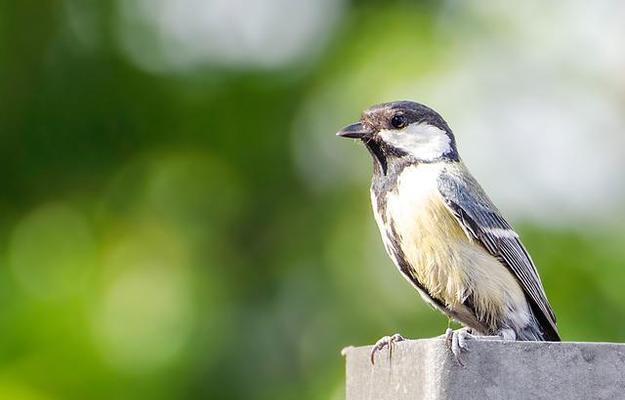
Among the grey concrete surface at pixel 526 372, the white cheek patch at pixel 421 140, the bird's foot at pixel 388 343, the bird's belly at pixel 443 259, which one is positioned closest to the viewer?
the grey concrete surface at pixel 526 372

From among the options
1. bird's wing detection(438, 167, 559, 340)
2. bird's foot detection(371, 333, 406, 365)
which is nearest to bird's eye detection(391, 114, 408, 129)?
bird's wing detection(438, 167, 559, 340)

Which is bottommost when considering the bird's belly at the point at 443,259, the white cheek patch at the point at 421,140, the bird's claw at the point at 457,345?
the bird's claw at the point at 457,345

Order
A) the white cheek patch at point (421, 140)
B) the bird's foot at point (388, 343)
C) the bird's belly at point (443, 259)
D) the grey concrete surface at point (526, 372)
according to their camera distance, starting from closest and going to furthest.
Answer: the grey concrete surface at point (526, 372) < the bird's foot at point (388, 343) < the bird's belly at point (443, 259) < the white cheek patch at point (421, 140)

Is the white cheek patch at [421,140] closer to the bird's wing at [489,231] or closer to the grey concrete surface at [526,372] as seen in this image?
the bird's wing at [489,231]

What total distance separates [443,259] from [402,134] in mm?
405

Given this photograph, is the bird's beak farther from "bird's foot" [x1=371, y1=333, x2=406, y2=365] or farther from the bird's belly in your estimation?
"bird's foot" [x1=371, y1=333, x2=406, y2=365]

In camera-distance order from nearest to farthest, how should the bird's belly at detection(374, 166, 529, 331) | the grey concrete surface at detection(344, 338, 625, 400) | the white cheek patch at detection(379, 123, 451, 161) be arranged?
the grey concrete surface at detection(344, 338, 625, 400)
the bird's belly at detection(374, 166, 529, 331)
the white cheek patch at detection(379, 123, 451, 161)

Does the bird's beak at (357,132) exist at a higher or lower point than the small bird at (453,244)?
higher

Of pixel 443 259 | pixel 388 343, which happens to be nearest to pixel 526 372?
pixel 388 343

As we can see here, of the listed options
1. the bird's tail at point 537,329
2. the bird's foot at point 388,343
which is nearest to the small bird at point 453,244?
the bird's tail at point 537,329

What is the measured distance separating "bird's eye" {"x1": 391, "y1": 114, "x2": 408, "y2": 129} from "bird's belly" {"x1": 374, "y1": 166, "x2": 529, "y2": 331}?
0.20 m

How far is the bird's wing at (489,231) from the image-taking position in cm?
302

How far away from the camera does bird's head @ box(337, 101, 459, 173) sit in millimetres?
3174

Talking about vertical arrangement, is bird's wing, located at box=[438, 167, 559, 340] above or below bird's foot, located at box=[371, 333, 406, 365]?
above
